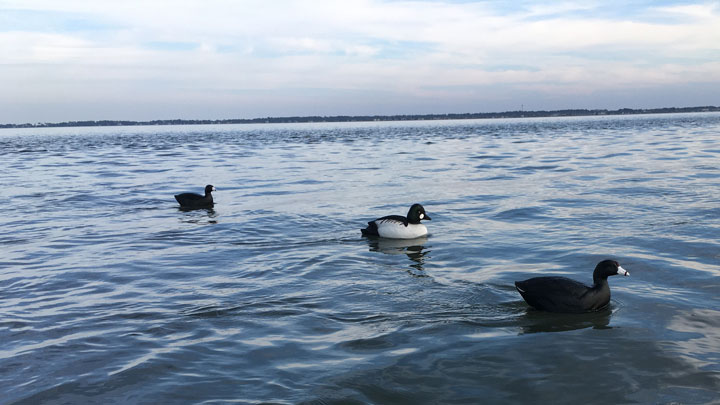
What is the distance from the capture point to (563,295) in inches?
346

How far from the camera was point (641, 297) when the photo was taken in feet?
31.4

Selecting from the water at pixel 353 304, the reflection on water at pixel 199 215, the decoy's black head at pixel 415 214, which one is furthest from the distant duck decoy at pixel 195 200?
the decoy's black head at pixel 415 214

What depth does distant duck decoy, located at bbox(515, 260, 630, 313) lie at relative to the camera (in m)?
8.76

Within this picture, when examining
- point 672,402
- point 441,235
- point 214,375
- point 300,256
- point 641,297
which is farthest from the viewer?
point 441,235

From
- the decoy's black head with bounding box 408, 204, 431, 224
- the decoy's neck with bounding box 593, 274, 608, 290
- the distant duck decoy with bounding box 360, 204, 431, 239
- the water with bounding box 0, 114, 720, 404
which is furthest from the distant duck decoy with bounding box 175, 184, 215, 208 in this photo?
the decoy's neck with bounding box 593, 274, 608, 290

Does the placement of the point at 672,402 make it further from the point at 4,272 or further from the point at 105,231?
the point at 105,231

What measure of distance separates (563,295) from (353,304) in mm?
3117

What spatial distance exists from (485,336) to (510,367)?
3.14 feet

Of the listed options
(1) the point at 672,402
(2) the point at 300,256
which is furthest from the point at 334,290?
(1) the point at 672,402

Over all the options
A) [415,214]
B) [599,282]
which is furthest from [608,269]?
[415,214]

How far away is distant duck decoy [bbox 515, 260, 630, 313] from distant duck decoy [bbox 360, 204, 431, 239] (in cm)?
589

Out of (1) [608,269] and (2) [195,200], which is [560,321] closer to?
(1) [608,269]

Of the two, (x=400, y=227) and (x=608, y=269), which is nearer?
(x=608, y=269)

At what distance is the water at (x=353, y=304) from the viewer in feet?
21.6
